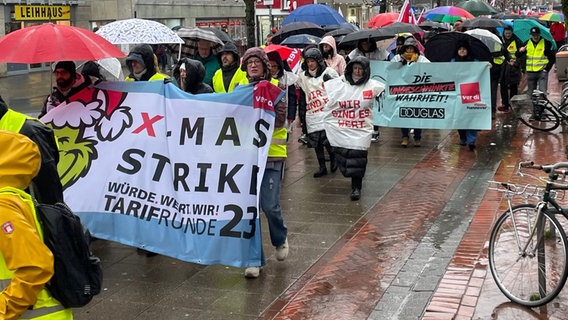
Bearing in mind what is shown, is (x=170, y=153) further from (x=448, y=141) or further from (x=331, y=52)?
(x=448, y=141)

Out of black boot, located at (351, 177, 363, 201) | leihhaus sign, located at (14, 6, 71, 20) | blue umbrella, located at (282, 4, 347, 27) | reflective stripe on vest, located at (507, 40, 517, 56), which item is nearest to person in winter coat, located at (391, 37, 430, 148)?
black boot, located at (351, 177, 363, 201)

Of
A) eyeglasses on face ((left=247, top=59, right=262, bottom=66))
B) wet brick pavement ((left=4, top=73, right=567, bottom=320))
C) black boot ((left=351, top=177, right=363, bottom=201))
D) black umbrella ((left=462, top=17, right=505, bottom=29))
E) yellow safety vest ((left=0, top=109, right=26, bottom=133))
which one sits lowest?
wet brick pavement ((left=4, top=73, right=567, bottom=320))

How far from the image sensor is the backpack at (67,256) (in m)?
3.07

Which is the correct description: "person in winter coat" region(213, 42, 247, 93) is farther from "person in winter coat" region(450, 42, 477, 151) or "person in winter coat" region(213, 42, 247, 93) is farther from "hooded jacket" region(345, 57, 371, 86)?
"person in winter coat" region(450, 42, 477, 151)

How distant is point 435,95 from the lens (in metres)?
12.1

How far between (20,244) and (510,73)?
14.4 metres

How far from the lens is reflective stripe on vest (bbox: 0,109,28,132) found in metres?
4.64

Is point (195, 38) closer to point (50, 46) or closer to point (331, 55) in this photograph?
point (331, 55)

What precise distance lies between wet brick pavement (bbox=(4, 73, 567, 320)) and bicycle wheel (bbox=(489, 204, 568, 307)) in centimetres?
13

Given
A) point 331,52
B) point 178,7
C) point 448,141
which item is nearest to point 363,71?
point 331,52

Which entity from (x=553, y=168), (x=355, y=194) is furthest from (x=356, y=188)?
(x=553, y=168)

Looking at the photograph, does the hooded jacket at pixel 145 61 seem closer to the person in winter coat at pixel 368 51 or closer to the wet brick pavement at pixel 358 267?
the wet brick pavement at pixel 358 267

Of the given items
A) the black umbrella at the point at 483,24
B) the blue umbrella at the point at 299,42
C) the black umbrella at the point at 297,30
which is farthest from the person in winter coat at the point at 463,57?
the black umbrella at the point at 483,24

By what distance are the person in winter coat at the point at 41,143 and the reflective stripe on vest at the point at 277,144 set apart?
1.90m
